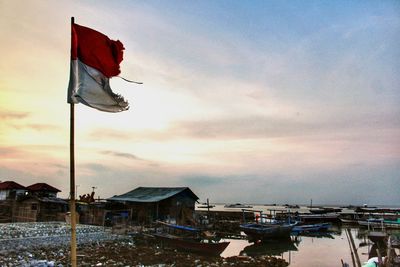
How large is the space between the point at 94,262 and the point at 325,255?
19680 millimetres

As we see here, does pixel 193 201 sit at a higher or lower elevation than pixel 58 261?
higher

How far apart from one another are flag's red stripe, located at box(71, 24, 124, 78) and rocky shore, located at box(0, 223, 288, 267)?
44.2ft

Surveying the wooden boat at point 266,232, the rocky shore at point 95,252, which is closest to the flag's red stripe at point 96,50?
the rocky shore at point 95,252

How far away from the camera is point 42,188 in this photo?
145 feet

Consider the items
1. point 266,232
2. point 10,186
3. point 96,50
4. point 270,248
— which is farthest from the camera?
point 10,186

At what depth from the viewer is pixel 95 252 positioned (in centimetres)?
2288

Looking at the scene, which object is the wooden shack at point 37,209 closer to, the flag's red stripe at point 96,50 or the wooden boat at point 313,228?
the wooden boat at point 313,228

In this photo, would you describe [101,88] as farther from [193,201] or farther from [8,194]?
[8,194]

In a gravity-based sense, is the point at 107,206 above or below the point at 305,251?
above

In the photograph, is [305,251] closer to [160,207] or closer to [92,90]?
[160,207]

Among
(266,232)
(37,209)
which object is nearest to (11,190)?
(37,209)

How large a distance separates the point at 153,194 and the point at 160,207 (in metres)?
2.10

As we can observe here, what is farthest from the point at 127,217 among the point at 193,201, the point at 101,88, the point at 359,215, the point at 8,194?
the point at 359,215

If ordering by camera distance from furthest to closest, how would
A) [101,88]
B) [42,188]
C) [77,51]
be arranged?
[42,188] < [101,88] < [77,51]
